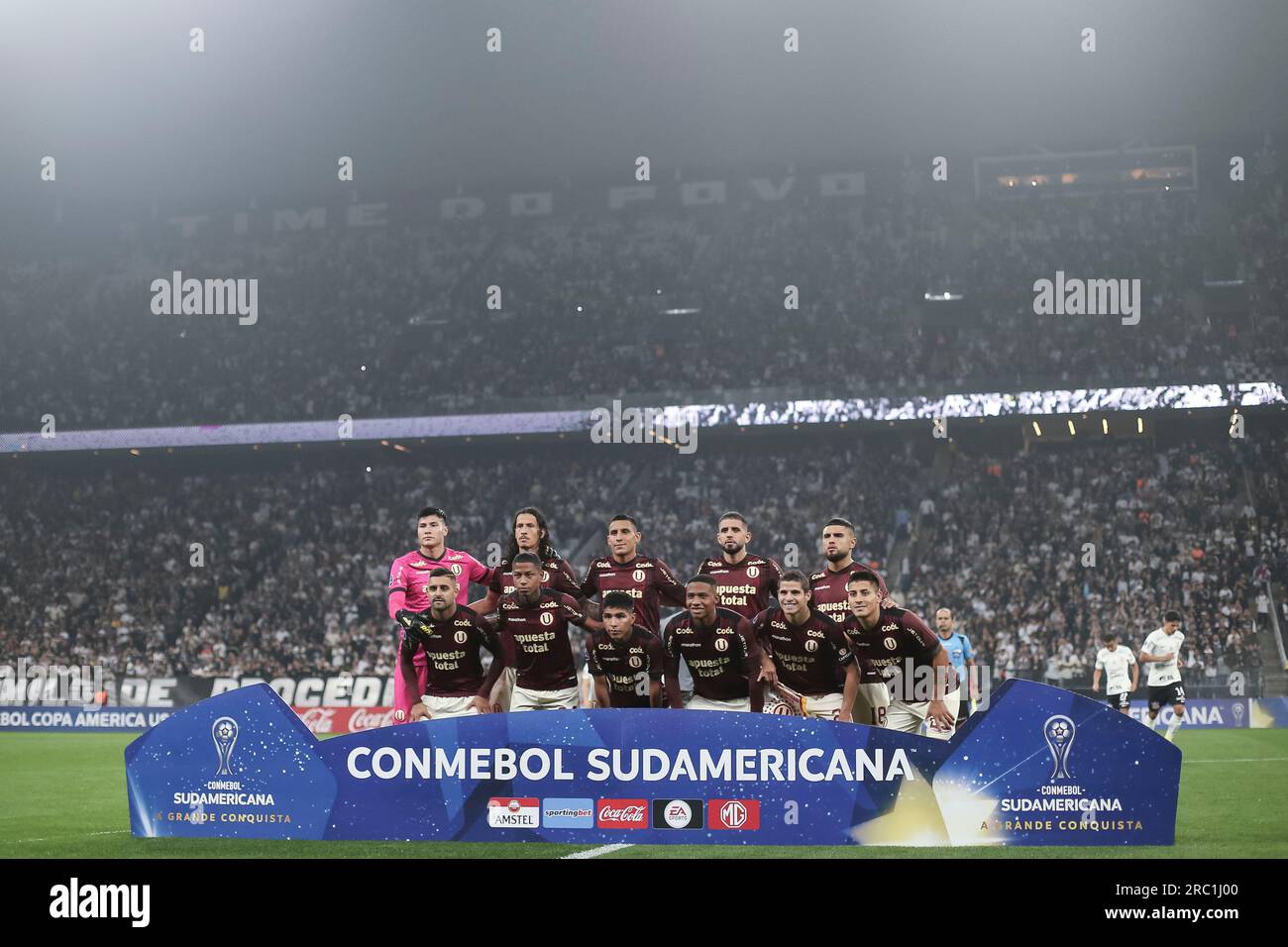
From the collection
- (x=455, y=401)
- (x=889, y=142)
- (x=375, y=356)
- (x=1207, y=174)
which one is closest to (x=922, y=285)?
(x=889, y=142)

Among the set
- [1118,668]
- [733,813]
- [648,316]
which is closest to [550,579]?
[733,813]

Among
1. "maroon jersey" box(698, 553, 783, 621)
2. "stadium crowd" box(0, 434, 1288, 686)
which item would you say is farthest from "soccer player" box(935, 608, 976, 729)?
"stadium crowd" box(0, 434, 1288, 686)

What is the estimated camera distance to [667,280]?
Result: 4081 centimetres

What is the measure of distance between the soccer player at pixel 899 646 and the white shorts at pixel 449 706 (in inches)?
123

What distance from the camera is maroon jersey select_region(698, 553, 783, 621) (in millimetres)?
11344

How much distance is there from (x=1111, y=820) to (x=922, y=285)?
3133cm

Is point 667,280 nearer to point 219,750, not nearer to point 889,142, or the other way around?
point 889,142

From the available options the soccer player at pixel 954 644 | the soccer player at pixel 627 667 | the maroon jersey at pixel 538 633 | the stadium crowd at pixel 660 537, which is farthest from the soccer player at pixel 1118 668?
the maroon jersey at pixel 538 633

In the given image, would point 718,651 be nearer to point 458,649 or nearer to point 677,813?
point 677,813

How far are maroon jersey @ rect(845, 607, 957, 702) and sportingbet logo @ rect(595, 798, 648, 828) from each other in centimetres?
221

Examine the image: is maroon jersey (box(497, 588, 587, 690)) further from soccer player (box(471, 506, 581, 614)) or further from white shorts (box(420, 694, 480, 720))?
white shorts (box(420, 694, 480, 720))

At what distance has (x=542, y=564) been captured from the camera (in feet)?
37.5

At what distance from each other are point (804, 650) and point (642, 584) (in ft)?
5.31
